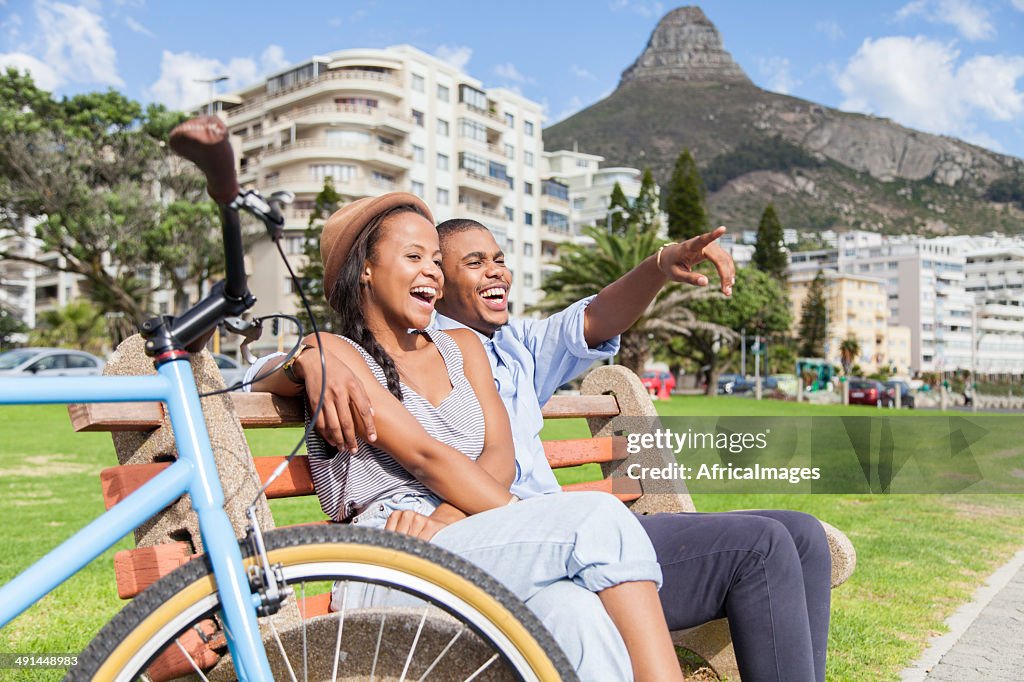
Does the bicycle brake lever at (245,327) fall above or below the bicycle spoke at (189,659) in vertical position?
above

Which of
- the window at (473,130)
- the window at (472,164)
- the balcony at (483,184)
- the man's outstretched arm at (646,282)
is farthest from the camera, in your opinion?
the window at (473,130)

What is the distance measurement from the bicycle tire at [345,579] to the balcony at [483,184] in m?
61.0

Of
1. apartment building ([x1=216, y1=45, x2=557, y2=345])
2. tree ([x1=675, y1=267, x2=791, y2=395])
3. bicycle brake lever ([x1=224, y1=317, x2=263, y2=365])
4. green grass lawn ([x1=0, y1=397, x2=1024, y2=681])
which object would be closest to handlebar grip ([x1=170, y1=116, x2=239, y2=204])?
bicycle brake lever ([x1=224, y1=317, x2=263, y2=365])

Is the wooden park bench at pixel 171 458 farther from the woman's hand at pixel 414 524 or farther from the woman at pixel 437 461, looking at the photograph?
the woman's hand at pixel 414 524

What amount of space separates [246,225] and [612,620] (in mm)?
38401

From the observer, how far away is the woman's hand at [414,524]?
200 centimetres

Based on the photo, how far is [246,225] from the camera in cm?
3828

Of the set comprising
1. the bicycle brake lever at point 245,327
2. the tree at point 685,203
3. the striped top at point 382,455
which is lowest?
the striped top at point 382,455

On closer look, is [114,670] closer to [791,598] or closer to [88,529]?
[88,529]

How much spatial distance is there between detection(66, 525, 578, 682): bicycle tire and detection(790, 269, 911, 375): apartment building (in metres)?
111

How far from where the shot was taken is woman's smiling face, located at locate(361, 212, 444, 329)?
2.40 metres

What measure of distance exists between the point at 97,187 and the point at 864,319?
105 m

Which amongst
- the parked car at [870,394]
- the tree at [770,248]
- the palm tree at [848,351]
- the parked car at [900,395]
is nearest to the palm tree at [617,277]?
the parked car at [870,394]

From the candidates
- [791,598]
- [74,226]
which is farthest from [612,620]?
[74,226]
